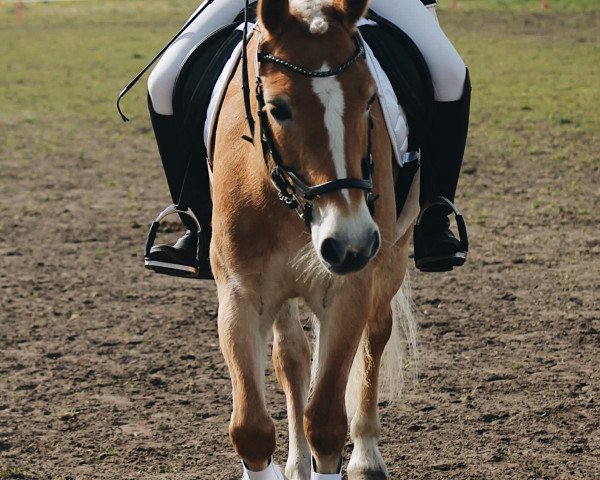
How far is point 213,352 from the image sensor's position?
6.94 meters

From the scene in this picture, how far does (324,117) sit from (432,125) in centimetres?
187

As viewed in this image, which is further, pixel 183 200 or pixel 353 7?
pixel 183 200

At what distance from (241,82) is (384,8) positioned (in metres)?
1.23

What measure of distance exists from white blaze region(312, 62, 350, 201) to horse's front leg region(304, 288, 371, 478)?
824 mm

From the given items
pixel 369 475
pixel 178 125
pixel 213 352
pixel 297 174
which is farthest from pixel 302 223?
pixel 213 352

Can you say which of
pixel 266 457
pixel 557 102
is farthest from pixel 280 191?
pixel 557 102

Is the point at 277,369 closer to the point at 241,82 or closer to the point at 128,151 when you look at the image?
the point at 241,82

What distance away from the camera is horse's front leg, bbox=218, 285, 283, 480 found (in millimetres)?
4340

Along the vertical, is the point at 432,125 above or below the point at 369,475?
above

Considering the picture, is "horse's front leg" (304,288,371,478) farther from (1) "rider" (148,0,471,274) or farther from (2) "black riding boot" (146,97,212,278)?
(1) "rider" (148,0,471,274)

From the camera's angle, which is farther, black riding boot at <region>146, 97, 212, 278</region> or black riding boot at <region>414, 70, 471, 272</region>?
black riding boot at <region>414, 70, 471, 272</region>

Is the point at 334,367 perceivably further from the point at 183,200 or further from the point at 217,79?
the point at 217,79

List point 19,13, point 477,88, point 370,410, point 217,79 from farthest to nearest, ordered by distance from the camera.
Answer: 1. point 19,13
2. point 477,88
3. point 370,410
4. point 217,79

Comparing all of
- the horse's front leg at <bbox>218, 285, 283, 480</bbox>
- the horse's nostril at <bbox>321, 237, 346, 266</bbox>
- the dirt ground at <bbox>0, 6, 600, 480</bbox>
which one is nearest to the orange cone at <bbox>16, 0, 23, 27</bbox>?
the dirt ground at <bbox>0, 6, 600, 480</bbox>
